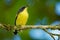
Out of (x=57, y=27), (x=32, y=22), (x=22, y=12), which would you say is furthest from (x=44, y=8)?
(x=57, y=27)

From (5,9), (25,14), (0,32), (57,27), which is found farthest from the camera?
(5,9)

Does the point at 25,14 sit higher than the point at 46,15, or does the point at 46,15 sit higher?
the point at 46,15

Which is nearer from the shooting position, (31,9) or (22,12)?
(22,12)

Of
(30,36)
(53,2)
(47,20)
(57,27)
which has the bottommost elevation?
(57,27)

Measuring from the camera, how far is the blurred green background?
3283mm

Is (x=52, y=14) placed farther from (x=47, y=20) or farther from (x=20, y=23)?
(x=20, y=23)

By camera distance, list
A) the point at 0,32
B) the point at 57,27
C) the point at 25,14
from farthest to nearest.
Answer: the point at 0,32 → the point at 25,14 → the point at 57,27

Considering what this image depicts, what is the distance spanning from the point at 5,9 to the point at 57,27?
3.77 feet

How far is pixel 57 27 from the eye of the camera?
2.60m

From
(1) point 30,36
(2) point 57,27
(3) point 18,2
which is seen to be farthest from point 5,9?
(2) point 57,27

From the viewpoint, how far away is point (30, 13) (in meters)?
3.49

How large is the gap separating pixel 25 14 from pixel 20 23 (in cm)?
12

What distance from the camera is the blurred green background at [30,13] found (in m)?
3.28

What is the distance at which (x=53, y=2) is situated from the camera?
379cm
